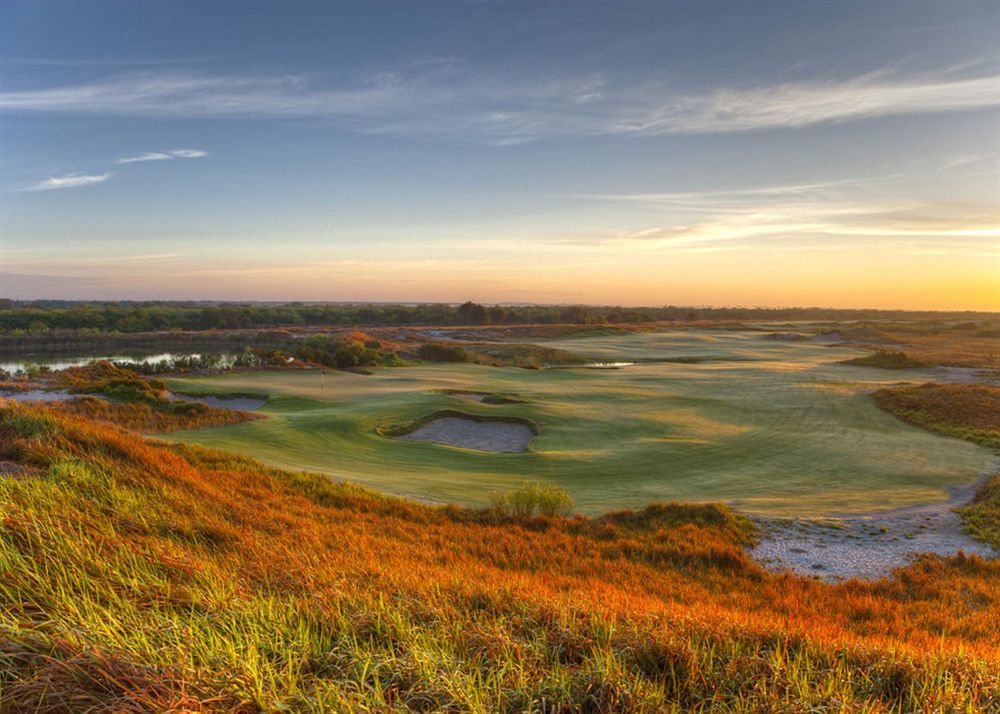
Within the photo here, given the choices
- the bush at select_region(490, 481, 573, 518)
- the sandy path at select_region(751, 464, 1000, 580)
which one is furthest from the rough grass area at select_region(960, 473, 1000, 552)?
the bush at select_region(490, 481, 573, 518)

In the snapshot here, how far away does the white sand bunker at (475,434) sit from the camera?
2758cm

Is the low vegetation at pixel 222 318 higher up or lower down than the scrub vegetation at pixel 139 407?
higher up

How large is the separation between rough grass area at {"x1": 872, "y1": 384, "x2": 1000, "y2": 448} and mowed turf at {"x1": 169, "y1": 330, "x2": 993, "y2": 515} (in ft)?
4.23

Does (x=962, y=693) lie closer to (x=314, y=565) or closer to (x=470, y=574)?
(x=470, y=574)

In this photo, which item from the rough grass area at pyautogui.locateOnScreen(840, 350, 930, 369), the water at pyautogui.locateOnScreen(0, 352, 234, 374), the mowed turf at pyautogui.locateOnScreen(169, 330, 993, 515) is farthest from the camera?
the rough grass area at pyautogui.locateOnScreen(840, 350, 930, 369)

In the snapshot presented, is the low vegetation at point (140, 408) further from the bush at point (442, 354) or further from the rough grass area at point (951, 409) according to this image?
the rough grass area at point (951, 409)

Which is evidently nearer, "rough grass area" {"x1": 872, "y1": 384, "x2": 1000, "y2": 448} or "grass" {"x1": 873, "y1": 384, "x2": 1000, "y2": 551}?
"grass" {"x1": 873, "y1": 384, "x2": 1000, "y2": 551}

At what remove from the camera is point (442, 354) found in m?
67.8

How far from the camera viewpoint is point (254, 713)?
3.13 metres

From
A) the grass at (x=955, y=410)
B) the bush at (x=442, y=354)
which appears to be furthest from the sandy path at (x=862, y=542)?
the bush at (x=442, y=354)

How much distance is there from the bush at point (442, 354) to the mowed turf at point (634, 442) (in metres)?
17.1

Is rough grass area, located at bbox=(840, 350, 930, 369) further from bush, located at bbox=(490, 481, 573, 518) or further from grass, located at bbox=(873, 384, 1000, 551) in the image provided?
bush, located at bbox=(490, 481, 573, 518)

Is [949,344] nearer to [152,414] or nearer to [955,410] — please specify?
[955,410]

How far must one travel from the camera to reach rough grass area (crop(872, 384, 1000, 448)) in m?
28.4
